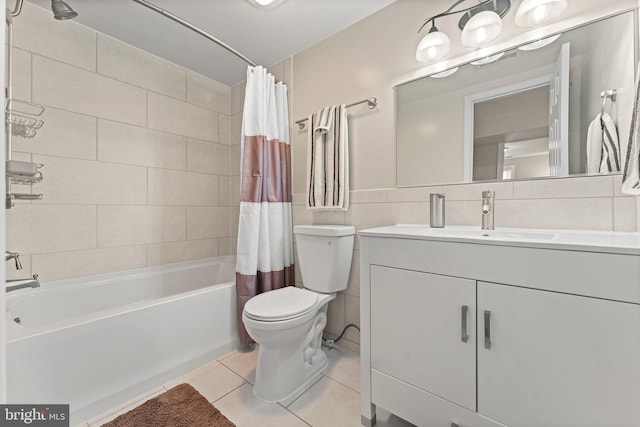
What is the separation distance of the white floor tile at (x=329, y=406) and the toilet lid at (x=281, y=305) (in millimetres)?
445

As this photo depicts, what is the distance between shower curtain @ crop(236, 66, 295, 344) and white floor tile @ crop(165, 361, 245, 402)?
0.27m

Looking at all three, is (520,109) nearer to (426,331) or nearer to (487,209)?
(487,209)

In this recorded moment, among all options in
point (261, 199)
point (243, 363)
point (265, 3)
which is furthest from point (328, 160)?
point (243, 363)

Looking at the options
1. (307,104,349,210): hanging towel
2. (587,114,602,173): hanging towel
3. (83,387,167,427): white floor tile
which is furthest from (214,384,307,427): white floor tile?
(587,114,602,173): hanging towel

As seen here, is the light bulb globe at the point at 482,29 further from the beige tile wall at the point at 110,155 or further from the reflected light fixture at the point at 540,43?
the beige tile wall at the point at 110,155

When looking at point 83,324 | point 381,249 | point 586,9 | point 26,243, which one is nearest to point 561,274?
point 381,249

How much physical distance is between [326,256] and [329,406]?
78 cm

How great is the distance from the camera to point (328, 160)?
1.82 m

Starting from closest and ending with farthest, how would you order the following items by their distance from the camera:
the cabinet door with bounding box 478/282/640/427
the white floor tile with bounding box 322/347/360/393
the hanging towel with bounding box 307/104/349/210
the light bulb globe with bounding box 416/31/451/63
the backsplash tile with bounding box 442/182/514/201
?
the cabinet door with bounding box 478/282/640/427, the backsplash tile with bounding box 442/182/514/201, the light bulb globe with bounding box 416/31/451/63, the white floor tile with bounding box 322/347/360/393, the hanging towel with bounding box 307/104/349/210

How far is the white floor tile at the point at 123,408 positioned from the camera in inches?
47.1

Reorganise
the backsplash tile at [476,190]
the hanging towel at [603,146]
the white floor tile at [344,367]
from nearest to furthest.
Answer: the hanging towel at [603,146]
the backsplash tile at [476,190]
the white floor tile at [344,367]

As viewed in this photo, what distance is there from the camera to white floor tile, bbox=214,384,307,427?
1.19 meters

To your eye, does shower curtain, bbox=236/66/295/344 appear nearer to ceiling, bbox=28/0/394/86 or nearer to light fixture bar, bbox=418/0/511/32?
ceiling, bbox=28/0/394/86

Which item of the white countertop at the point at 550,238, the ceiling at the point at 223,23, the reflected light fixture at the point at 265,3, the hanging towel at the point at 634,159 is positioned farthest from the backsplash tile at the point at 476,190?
the reflected light fixture at the point at 265,3
